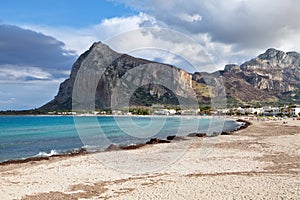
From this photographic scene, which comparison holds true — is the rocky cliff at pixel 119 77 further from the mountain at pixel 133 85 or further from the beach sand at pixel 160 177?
the beach sand at pixel 160 177

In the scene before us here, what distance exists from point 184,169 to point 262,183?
4.28 m

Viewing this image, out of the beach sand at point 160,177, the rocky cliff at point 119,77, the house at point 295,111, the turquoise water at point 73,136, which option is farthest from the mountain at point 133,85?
the house at point 295,111

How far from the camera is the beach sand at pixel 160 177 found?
1024cm

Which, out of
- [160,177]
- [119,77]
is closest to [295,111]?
[119,77]

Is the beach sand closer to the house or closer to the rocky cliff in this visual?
the rocky cliff

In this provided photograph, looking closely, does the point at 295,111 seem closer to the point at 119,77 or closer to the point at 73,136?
the point at 73,136

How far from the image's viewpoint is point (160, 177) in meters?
13.0

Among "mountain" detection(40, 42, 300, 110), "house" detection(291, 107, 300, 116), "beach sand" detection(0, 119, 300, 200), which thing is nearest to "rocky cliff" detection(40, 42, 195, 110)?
"mountain" detection(40, 42, 300, 110)

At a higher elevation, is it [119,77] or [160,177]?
[119,77]

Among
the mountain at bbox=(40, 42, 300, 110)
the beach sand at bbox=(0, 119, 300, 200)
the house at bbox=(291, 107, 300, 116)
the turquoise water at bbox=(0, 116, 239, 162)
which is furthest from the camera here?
the house at bbox=(291, 107, 300, 116)

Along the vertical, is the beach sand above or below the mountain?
below

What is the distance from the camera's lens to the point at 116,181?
12484mm

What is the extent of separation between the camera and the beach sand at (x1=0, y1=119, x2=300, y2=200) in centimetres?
1024

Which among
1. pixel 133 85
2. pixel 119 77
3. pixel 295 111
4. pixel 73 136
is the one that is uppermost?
pixel 119 77
